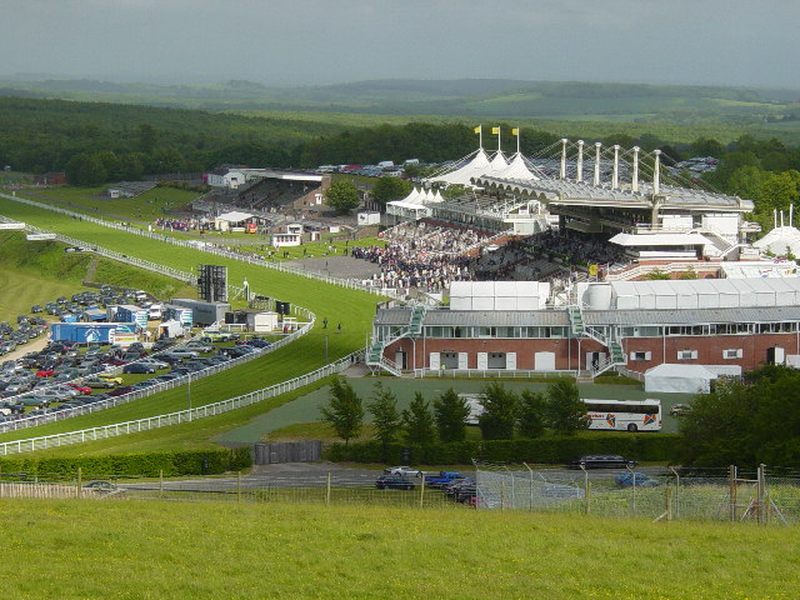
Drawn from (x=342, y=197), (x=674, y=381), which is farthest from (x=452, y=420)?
(x=342, y=197)

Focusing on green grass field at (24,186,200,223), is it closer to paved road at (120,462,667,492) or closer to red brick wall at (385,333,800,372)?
red brick wall at (385,333,800,372)

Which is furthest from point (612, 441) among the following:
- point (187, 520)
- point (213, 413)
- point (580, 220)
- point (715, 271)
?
point (580, 220)

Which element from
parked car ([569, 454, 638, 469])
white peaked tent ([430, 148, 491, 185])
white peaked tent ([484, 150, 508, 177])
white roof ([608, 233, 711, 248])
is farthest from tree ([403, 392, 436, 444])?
white peaked tent ([430, 148, 491, 185])

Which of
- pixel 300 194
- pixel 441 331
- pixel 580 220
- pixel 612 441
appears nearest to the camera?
pixel 612 441

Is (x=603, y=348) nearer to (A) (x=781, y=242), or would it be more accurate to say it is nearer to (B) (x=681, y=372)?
(B) (x=681, y=372)

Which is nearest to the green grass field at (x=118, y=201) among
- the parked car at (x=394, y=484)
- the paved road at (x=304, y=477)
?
the paved road at (x=304, y=477)

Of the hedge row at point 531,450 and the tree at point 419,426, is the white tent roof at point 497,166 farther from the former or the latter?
the hedge row at point 531,450

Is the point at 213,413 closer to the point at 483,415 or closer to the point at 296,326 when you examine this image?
the point at 483,415
